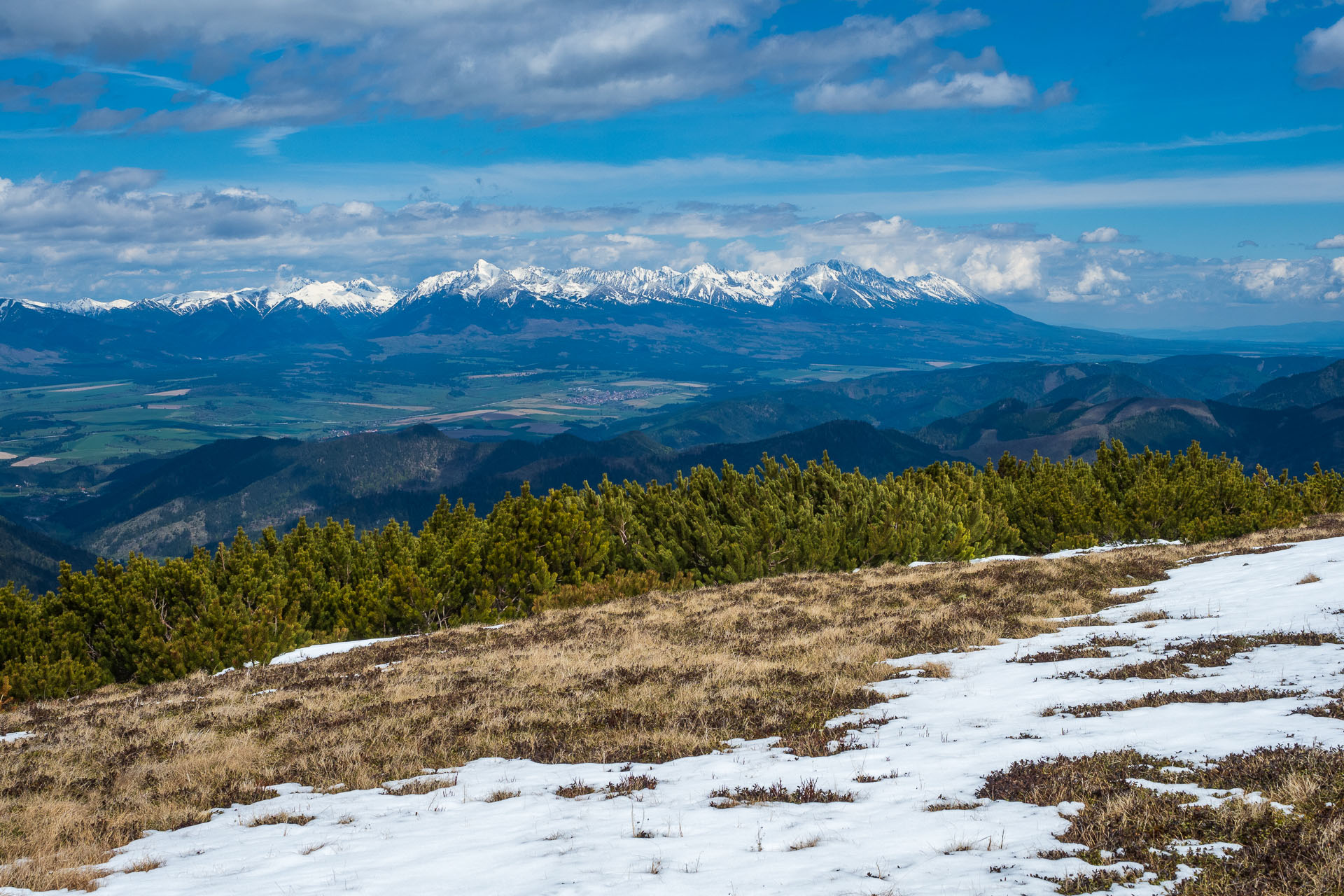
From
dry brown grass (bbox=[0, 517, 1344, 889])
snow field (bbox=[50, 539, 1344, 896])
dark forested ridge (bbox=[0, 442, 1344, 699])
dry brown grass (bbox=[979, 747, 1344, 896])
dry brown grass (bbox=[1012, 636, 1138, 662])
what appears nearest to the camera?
dry brown grass (bbox=[979, 747, 1344, 896])

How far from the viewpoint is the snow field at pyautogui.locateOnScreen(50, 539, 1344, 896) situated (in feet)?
25.8

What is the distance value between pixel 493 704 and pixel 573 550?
21.1 meters

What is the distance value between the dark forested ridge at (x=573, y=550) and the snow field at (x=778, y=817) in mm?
17785

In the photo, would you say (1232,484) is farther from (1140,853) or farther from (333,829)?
(333,829)

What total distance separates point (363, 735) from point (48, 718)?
33.6ft

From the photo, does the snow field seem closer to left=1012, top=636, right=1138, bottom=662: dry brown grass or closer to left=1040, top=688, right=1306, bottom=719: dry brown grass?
left=1040, top=688, right=1306, bottom=719: dry brown grass

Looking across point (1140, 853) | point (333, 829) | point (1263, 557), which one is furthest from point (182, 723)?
point (1263, 557)

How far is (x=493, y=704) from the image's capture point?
656 inches

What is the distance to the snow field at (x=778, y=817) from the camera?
7.88 meters

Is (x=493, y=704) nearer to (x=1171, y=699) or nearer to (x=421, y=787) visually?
(x=421, y=787)

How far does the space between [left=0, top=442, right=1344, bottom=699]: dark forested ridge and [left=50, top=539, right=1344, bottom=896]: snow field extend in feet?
58.3

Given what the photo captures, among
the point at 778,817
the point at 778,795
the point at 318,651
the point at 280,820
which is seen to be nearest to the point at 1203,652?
the point at 778,795

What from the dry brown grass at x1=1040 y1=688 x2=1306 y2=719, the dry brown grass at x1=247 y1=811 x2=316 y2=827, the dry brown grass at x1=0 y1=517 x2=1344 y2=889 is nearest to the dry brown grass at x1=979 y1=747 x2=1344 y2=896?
the dry brown grass at x1=1040 y1=688 x2=1306 y2=719

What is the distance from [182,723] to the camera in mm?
17141
